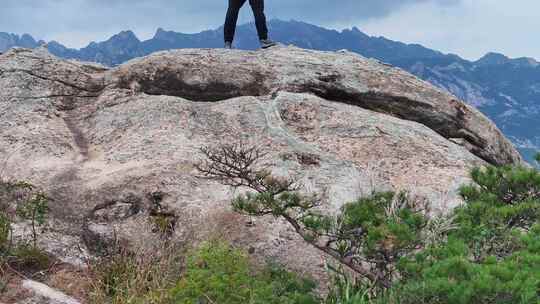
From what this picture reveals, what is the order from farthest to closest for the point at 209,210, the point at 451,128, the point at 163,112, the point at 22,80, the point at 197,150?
1. the point at 451,128
2. the point at 22,80
3. the point at 163,112
4. the point at 197,150
5. the point at 209,210

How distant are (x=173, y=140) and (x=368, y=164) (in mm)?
3391

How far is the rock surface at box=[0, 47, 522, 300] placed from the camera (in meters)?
9.44

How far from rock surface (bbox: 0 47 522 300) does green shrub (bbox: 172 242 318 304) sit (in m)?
1.43

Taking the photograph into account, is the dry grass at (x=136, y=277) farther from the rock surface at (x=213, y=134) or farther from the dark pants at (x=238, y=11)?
the dark pants at (x=238, y=11)

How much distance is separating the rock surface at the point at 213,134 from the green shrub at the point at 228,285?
4.71ft

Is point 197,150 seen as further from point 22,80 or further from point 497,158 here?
point 497,158

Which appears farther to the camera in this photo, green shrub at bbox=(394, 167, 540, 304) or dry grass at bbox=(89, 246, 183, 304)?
dry grass at bbox=(89, 246, 183, 304)

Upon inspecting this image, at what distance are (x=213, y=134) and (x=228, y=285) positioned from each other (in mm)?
4779

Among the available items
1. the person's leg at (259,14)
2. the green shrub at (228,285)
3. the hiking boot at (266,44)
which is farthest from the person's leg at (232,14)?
the green shrub at (228,285)

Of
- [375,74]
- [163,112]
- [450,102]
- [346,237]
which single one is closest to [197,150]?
[163,112]

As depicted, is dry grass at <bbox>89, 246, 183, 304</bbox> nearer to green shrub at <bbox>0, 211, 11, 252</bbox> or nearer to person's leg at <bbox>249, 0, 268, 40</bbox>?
green shrub at <bbox>0, 211, 11, 252</bbox>

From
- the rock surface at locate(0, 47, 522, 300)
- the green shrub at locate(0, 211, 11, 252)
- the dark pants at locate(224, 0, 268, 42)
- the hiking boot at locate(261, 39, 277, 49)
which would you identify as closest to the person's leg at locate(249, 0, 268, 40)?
the dark pants at locate(224, 0, 268, 42)

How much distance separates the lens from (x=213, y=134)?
11109 millimetres

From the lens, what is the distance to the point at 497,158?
551 inches
